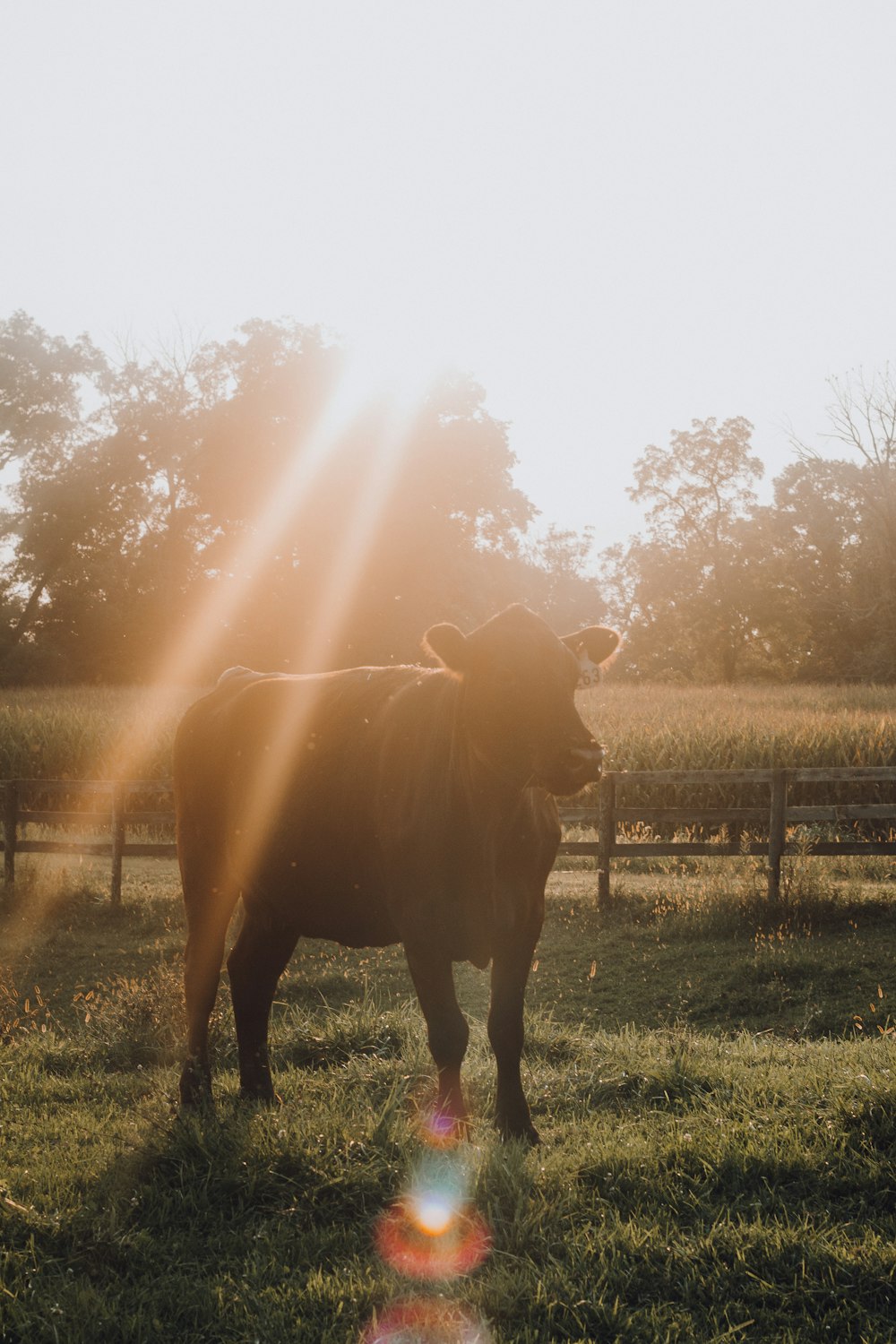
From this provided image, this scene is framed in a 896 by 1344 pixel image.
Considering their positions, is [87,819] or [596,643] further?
[87,819]

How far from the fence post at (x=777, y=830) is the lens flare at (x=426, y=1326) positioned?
318 inches

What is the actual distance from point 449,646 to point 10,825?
10773mm

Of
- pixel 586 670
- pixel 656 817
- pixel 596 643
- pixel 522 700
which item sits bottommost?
pixel 656 817

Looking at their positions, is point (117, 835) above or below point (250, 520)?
below

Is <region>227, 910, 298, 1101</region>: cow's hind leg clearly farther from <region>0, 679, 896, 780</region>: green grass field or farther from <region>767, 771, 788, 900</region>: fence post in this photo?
<region>0, 679, 896, 780</region>: green grass field

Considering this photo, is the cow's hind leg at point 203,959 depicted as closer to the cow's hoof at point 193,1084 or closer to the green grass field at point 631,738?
the cow's hoof at point 193,1084

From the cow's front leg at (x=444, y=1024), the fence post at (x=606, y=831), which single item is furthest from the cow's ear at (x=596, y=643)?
the fence post at (x=606, y=831)

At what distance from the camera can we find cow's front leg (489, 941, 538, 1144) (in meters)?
4.20

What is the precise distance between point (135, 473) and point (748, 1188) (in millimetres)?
41010

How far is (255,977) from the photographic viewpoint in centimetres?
520

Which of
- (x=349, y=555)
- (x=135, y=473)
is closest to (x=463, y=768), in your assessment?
(x=349, y=555)

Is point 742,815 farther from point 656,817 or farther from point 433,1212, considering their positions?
point 433,1212

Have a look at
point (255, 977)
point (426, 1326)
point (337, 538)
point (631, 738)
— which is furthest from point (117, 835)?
point (337, 538)

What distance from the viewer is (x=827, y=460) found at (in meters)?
52.9
